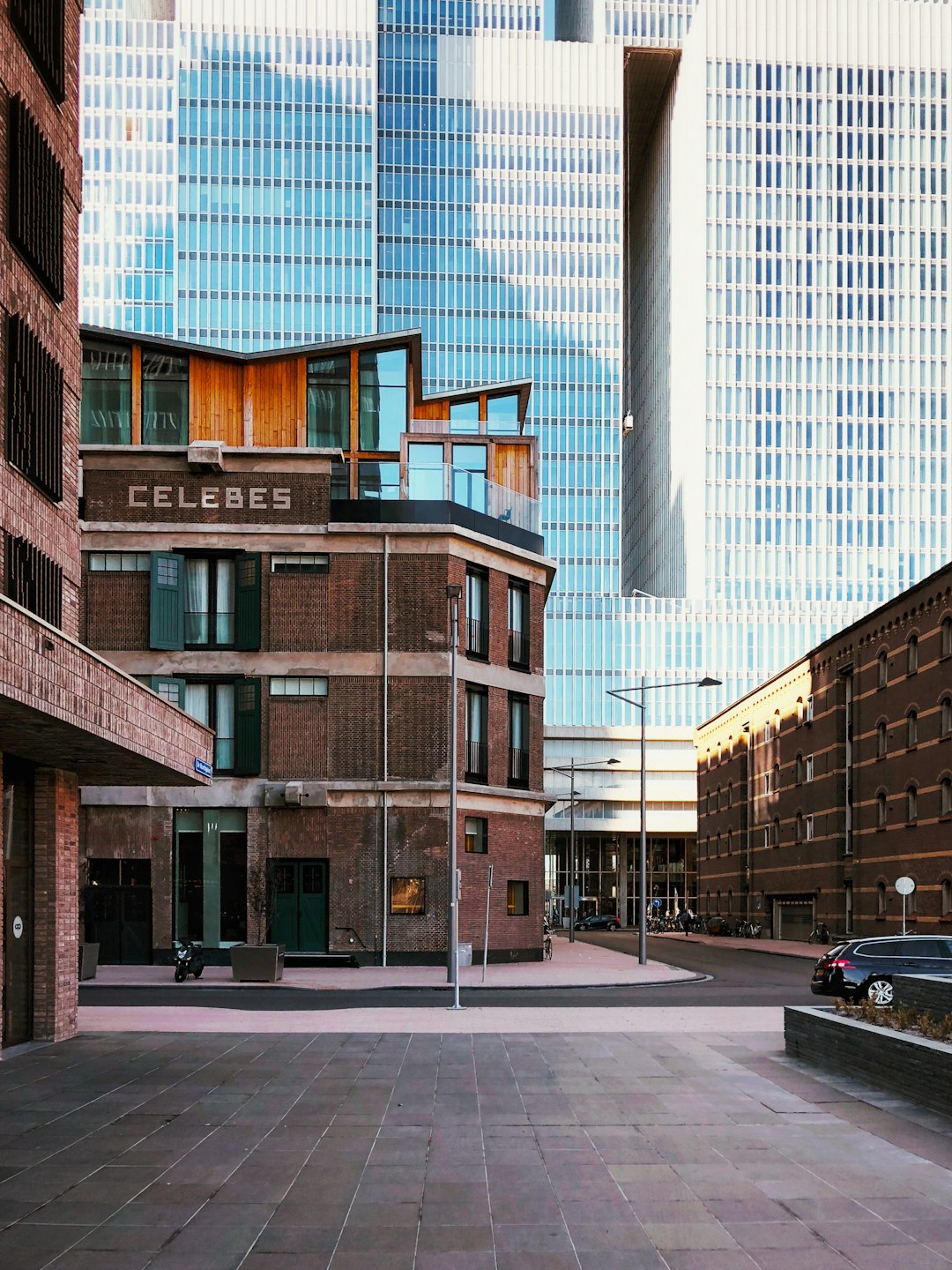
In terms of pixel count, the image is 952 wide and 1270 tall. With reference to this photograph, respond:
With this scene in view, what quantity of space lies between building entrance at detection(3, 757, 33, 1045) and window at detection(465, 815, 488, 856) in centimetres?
2217

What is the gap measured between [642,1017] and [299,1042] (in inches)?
280

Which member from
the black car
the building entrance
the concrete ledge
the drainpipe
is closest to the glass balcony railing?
the drainpipe

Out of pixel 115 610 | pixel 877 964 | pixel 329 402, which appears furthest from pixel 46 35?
pixel 329 402

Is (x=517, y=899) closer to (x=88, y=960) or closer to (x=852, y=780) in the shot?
(x=88, y=960)

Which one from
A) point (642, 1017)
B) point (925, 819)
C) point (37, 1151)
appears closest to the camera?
point (37, 1151)

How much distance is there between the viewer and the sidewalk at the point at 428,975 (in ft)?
112

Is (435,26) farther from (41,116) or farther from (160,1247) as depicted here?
(160,1247)

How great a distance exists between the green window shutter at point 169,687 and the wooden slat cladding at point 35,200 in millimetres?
20762

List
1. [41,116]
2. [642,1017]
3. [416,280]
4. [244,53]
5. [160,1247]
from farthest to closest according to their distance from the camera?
[416,280] → [244,53] → [642,1017] → [41,116] → [160,1247]

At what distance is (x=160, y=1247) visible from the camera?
30.6ft

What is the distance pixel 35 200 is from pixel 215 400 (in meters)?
24.3

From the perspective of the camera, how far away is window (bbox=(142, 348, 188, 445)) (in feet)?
143

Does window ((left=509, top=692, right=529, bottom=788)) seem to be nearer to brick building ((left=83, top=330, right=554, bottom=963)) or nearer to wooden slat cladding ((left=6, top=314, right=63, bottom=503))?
brick building ((left=83, top=330, right=554, bottom=963))

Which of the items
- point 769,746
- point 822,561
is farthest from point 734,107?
point 769,746
